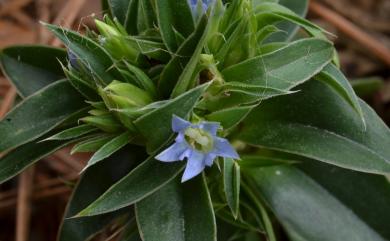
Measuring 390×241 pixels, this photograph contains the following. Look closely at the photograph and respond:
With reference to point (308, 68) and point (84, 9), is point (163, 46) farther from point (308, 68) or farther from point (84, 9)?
point (84, 9)

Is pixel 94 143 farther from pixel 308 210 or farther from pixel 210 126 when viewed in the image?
pixel 308 210

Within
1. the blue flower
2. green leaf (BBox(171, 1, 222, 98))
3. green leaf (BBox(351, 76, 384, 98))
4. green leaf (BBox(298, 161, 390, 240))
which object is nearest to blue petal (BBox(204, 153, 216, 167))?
the blue flower

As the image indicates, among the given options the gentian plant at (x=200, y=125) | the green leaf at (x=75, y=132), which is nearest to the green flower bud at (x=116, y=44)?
the gentian plant at (x=200, y=125)

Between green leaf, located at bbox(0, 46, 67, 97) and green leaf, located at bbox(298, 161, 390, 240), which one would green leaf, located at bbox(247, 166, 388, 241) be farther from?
green leaf, located at bbox(0, 46, 67, 97)

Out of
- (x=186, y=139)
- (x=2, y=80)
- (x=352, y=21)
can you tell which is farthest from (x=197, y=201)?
(x=352, y=21)

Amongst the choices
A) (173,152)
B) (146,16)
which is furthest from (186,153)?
(146,16)
